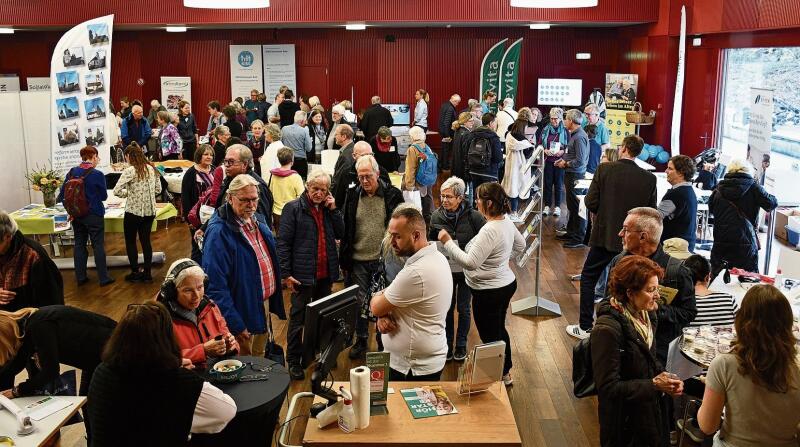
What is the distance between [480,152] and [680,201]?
3.59 m

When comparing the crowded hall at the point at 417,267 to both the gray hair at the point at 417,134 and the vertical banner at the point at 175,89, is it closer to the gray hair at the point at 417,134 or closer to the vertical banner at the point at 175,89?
the gray hair at the point at 417,134

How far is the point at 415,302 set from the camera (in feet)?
10.8

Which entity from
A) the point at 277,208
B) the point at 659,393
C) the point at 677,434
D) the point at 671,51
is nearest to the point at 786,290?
the point at 677,434

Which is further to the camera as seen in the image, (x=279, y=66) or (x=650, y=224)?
(x=279, y=66)

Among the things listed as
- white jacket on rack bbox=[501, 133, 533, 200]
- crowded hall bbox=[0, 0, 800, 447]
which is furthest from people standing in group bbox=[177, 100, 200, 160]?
white jacket on rack bbox=[501, 133, 533, 200]

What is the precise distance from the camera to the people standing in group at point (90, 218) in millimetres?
6848

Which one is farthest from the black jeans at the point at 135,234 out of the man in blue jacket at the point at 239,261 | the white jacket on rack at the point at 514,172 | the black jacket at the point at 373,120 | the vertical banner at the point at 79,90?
the black jacket at the point at 373,120

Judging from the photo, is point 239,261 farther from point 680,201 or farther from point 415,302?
point 680,201

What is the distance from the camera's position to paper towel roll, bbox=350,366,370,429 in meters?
2.93

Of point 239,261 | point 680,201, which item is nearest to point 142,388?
point 239,261

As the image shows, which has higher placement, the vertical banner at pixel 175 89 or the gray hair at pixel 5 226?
the vertical banner at pixel 175 89

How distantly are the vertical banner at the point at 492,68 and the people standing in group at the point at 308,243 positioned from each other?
11.3m

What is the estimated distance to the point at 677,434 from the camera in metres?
4.33

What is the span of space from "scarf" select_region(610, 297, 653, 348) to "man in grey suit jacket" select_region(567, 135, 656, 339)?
2352mm
